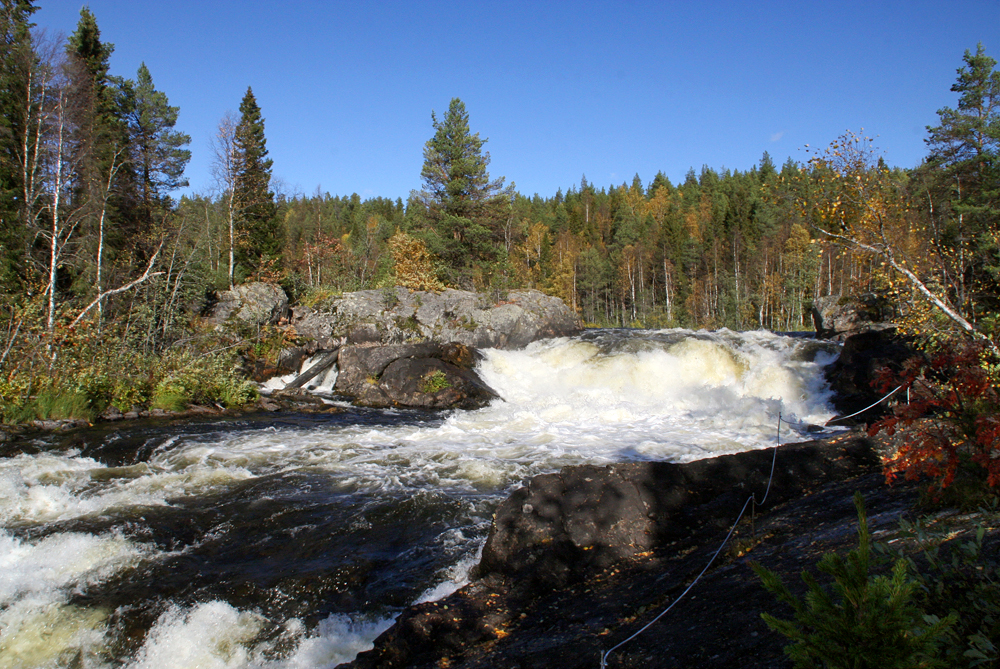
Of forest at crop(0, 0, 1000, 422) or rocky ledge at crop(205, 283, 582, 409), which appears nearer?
forest at crop(0, 0, 1000, 422)

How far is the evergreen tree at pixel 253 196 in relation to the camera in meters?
23.5

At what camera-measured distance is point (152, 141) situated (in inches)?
934

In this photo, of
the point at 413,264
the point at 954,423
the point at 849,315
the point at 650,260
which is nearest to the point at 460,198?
the point at 413,264

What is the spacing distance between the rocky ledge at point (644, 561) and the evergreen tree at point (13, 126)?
16.5 m

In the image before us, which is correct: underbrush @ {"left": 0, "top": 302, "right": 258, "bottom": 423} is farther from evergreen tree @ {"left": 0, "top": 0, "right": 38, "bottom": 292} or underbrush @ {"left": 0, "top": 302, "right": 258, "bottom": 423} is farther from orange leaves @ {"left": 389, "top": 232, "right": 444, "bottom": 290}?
orange leaves @ {"left": 389, "top": 232, "right": 444, "bottom": 290}

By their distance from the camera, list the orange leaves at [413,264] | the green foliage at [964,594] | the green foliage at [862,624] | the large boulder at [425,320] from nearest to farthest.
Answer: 1. the green foliage at [862,624]
2. the green foliage at [964,594]
3. the large boulder at [425,320]
4. the orange leaves at [413,264]

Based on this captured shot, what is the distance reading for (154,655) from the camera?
3924 millimetres

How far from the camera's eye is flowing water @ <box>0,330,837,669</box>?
13.7 ft

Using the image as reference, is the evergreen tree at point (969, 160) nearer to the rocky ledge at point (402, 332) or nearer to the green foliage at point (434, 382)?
the rocky ledge at point (402, 332)

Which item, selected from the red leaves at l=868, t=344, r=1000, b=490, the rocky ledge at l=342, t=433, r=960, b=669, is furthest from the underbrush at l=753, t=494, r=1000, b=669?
the red leaves at l=868, t=344, r=1000, b=490

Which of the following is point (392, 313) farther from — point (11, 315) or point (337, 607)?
point (337, 607)

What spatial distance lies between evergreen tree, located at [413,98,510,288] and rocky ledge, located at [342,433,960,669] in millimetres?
23027

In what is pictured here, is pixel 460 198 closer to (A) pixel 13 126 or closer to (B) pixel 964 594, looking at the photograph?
(A) pixel 13 126

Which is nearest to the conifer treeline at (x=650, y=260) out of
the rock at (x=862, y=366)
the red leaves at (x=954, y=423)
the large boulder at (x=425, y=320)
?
the large boulder at (x=425, y=320)
